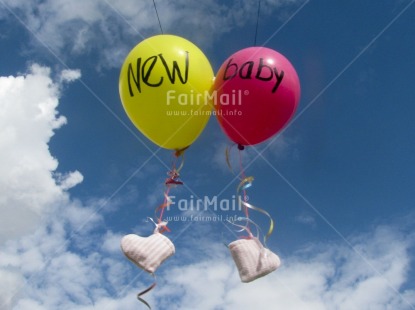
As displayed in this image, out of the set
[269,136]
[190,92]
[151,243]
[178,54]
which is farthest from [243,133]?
[151,243]

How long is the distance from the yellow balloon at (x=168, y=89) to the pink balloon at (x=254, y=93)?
0.66 ft

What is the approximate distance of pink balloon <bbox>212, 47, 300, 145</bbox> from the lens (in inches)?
189

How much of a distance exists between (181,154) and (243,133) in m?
0.67

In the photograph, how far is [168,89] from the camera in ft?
15.8

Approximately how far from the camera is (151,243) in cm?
472

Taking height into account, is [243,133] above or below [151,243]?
above

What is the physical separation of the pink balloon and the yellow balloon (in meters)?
0.20

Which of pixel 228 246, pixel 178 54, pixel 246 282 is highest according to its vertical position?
pixel 178 54

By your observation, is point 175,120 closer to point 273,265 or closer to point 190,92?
point 190,92

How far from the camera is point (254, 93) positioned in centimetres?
478

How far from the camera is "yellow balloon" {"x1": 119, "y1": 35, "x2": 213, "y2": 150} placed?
190 inches

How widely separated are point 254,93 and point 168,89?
0.80m

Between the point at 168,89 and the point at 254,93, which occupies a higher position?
the point at 168,89

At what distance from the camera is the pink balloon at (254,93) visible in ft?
15.7
